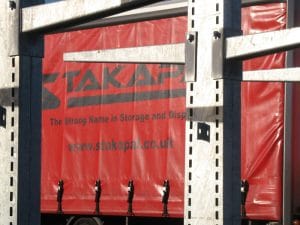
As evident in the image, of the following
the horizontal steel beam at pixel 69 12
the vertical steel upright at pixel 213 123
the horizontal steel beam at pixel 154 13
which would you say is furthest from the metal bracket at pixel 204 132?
the horizontal steel beam at pixel 154 13

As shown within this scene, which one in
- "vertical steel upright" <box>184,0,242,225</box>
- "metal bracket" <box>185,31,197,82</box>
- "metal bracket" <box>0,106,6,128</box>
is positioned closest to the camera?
"vertical steel upright" <box>184,0,242,225</box>

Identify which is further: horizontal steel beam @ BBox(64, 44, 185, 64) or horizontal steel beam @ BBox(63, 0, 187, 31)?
horizontal steel beam @ BBox(63, 0, 187, 31)

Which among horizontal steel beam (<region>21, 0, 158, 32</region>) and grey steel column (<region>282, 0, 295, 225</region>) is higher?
horizontal steel beam (<region>21, 0, 158, 32</region>)

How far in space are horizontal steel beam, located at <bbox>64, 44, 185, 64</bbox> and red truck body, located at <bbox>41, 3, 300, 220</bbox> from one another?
5.86 m

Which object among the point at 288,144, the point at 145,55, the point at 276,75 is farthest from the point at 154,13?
the point at 145,55

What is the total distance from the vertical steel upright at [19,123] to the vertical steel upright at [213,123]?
98 cm

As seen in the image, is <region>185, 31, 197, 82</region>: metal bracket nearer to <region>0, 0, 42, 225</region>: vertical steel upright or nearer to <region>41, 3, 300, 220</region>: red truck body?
<region>0, 0, 42, 225</region>: vertical steel upright

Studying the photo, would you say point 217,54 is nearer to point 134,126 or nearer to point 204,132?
point 204,132

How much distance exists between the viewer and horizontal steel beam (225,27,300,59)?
4.54m

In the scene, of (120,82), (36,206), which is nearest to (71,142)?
(120,82)

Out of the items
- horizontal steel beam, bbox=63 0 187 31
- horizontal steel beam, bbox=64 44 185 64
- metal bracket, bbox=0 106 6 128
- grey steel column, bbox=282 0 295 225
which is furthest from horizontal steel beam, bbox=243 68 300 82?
horizontal steel beam, bbox=63 0 187 31

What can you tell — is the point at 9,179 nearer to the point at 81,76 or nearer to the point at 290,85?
the point at 290,85

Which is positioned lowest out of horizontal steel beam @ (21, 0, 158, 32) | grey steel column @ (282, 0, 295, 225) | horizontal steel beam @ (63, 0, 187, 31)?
grey steel column @ (282, 0, 295, 225)

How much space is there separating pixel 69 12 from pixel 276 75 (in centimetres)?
187
